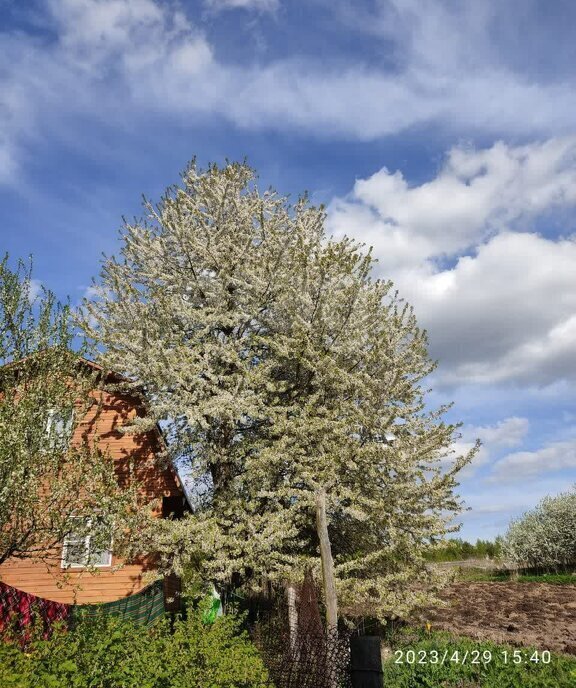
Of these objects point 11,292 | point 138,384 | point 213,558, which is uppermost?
point 11,292

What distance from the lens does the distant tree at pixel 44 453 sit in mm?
11719

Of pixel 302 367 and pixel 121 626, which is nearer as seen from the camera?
pixel 121 626

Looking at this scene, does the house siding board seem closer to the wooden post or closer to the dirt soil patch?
the wooden post

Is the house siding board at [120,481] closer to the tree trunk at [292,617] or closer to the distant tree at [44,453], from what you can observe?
the distant tree at [44,453]

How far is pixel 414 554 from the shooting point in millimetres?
15375

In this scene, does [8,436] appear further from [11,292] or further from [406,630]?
[406,630]

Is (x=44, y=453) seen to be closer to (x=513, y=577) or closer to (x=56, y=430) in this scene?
(x=56, y=430)

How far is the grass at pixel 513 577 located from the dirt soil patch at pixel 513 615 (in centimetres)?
352

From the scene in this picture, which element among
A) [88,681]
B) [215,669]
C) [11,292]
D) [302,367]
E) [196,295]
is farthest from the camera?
[196,295]

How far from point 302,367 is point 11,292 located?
8.68 meters

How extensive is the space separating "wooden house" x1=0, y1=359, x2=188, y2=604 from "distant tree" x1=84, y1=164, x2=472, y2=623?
1.05m

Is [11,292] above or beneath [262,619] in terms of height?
above

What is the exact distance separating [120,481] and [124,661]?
1118cm

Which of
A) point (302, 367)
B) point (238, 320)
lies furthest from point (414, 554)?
point (238, 320)
